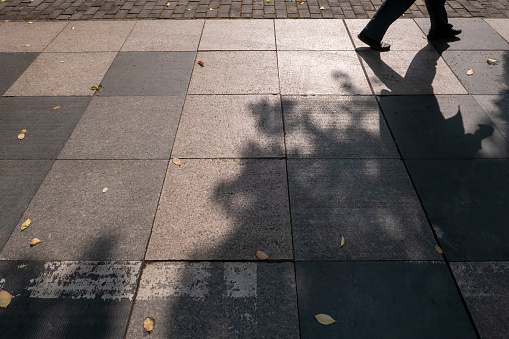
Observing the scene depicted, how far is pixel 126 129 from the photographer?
4.45 meters

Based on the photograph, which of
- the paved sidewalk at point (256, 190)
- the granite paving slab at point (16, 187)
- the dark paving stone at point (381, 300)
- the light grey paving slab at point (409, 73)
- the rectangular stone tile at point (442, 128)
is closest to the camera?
the dark paving stone at point (381, 300)

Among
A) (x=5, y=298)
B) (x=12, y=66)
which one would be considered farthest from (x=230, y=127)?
(x=12, y=66)

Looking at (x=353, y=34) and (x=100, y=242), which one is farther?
(x=353, y=34)

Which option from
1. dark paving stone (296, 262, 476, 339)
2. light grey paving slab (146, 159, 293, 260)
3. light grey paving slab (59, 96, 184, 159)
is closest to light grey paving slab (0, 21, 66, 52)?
light grey paving slab (59, 96, 184, 159)

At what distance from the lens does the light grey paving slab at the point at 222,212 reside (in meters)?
3.17

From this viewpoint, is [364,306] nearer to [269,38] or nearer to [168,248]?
[168,248]

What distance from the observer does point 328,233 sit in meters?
3.28

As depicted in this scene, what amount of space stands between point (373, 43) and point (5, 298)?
561 cm

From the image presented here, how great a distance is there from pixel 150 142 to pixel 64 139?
40.5 inches

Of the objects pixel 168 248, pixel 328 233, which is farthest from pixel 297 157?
pixel 168 248

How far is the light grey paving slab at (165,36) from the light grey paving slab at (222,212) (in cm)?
296

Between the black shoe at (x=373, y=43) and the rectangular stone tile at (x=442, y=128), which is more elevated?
the black shoe at (x=373, y=43)

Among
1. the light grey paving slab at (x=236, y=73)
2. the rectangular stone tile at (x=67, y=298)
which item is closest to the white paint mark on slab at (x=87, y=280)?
the rectangular stone tile at (x=67, y=298)

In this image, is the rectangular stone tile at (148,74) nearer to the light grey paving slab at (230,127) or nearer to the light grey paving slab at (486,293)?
the light grey paving slab at (230,127)
